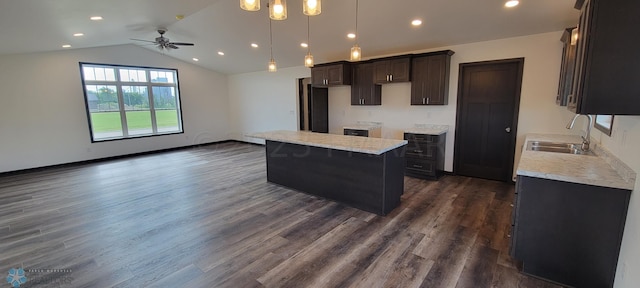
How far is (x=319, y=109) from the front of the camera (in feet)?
21.5

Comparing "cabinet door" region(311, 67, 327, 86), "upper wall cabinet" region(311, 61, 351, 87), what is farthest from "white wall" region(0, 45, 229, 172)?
"upper wall cabinet" region(311, 61, 351, 87)

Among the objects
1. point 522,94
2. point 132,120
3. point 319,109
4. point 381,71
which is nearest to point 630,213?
point 522,94

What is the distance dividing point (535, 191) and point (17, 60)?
28.4ft

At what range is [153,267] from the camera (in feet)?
7.72

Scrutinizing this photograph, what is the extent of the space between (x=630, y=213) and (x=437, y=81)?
10.9 ft

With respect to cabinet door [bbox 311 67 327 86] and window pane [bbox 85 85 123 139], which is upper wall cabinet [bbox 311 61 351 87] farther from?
window pane [bbox 85 85 123 139]

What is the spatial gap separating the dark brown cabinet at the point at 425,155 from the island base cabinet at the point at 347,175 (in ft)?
4.28

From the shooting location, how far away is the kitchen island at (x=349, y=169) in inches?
127

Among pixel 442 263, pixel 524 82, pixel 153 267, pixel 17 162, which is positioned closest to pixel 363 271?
pixel 442 263

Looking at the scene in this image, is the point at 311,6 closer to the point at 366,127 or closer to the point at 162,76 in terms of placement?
the point at 366,127

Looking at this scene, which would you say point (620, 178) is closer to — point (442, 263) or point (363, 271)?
point (442, 263)

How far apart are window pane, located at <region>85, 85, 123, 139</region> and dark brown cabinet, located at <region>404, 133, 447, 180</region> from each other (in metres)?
7.21

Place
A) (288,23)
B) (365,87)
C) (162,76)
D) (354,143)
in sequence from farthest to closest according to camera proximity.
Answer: (162,76), (365,87), (288,23), (354,143)

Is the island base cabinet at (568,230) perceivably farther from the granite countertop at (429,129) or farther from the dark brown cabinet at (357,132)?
the dark brown cabinet at (357,132)
